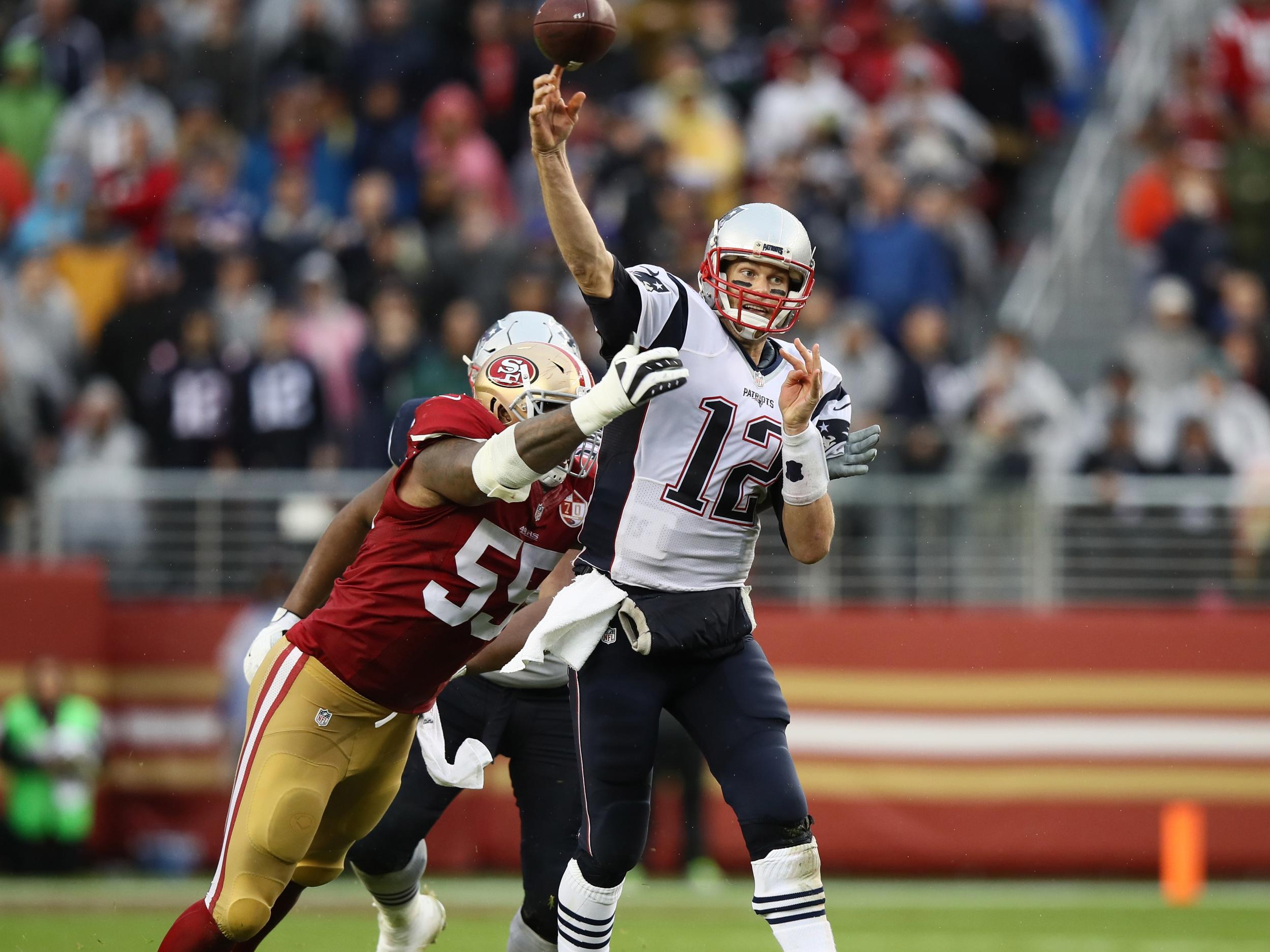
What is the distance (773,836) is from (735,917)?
4.26 metres

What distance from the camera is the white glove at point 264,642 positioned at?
19.4 feet

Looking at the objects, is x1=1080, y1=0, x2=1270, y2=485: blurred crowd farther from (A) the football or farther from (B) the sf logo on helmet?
(A) the football

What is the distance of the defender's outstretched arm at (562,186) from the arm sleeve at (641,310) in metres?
0.09

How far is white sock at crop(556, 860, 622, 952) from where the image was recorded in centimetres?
572

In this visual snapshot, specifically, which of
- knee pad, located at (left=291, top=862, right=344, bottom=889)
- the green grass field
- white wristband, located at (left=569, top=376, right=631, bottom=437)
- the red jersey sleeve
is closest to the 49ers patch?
the red jersey sleeve

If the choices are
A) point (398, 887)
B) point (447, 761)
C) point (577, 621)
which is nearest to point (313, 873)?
point (447, 761)

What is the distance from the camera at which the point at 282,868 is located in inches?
217

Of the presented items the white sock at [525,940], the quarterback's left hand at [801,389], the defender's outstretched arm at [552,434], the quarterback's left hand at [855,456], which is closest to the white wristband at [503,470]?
the defender's outstretched arm at [552,434]

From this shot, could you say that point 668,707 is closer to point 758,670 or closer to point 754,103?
point 758,670

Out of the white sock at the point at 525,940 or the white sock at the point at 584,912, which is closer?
the white sock at the point at 584,912

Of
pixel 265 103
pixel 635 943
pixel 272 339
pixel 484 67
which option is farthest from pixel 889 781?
pixel 265 103

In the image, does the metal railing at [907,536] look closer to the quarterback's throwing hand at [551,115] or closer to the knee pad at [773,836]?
the knee pad at [773,836]

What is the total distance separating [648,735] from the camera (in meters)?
5.68

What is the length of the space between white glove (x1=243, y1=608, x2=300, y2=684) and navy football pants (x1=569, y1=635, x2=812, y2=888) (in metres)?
0.92
